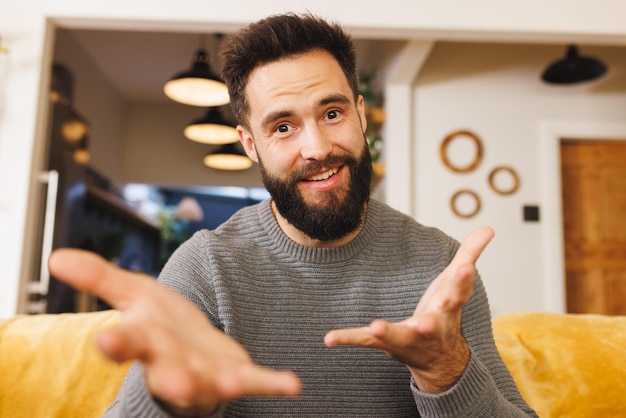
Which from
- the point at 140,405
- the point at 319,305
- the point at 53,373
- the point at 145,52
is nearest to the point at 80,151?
the point at 145,52

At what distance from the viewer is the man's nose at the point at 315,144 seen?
3.70 ft

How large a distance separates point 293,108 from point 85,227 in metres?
3.58

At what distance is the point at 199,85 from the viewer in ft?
11.0

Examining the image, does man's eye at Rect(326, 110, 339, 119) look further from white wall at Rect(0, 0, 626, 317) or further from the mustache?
white wall at Rect(0, 0, 626, 317)

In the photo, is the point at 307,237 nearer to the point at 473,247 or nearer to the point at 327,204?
the point at 327,204

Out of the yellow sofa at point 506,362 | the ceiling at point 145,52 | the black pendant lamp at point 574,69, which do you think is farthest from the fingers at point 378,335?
the ceiling at point 145,52

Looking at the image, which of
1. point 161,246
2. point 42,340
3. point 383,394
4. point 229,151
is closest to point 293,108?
point 383,394

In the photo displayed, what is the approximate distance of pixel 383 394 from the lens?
3.48ft

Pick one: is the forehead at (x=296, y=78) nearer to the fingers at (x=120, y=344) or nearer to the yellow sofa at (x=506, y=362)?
the yellow sofa at (x=506, y=362)

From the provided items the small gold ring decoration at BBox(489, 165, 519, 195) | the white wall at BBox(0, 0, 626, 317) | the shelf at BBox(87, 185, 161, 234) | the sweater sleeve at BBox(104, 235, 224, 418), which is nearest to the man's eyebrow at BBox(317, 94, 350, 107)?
the sweater sleeve at BBox(104, 235, 224, 418)

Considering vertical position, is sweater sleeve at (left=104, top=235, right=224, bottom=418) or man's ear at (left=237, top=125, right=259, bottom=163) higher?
man's ear at (left=237, top=125, right=259, bottom=163)

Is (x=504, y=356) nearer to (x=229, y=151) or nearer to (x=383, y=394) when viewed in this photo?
(x=383, y=394)

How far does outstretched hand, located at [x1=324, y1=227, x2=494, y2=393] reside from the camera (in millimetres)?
691

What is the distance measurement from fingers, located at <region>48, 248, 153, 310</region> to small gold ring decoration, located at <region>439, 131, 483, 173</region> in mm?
3397
